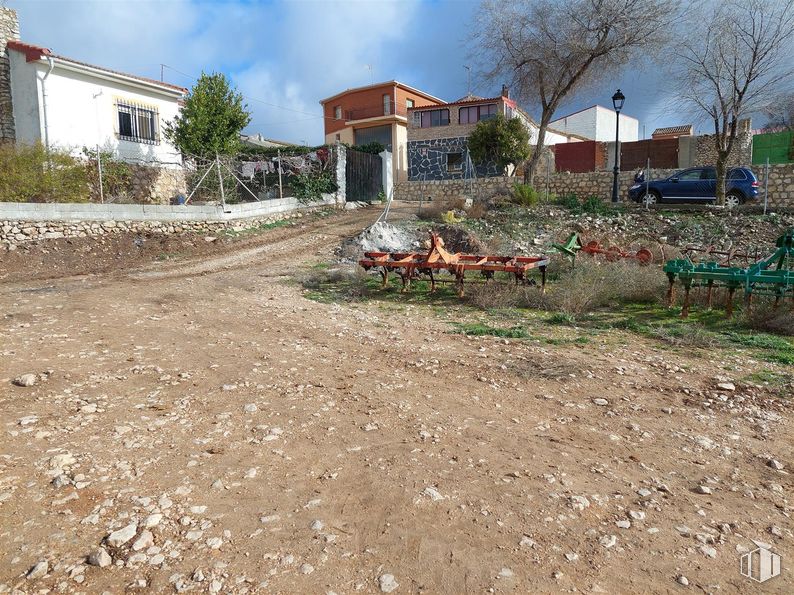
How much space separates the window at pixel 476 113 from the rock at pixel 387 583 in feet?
105

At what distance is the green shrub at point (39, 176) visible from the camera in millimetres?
13023

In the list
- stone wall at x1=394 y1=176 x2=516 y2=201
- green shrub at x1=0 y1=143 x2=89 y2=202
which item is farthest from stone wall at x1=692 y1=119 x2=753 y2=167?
green shrub at x1=0 y1=143 x2=89 y2=202

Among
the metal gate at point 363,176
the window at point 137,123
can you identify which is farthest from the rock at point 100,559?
the metal gate at point 363,176

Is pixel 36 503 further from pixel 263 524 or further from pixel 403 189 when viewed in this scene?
pixel 403 189

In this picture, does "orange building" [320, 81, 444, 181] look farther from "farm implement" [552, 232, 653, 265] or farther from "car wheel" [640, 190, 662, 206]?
"farm implement" [552, 232, 653, 265]

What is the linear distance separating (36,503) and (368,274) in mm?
8121

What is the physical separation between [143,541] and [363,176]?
69.9 ft

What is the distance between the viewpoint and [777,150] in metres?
25.0

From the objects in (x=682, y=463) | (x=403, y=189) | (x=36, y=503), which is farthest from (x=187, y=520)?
(x=403, y=189)

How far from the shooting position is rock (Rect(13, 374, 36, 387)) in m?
4.36

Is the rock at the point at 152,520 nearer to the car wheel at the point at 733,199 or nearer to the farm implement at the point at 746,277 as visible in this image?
the farm implement at the point at 746,277

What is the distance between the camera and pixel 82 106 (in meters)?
17.7

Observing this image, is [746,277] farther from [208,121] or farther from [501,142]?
[501,142]

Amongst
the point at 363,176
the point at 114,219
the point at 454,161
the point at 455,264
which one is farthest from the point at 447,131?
the point at 455,264
